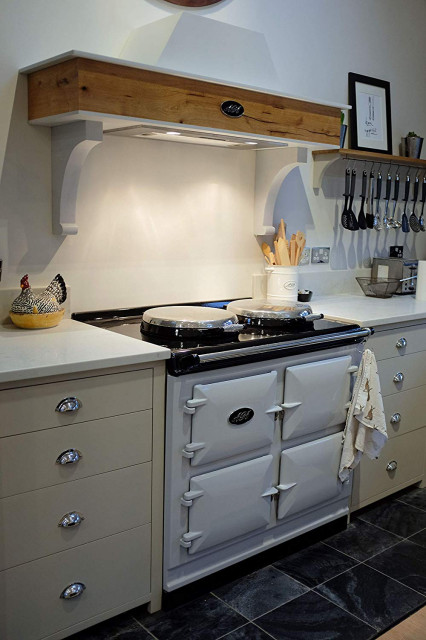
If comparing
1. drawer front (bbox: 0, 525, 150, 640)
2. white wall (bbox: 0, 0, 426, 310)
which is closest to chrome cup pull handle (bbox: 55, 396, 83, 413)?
drawer front (bbox: 0, 525, 150, 640)

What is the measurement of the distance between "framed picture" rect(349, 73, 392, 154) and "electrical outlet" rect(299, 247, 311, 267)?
56cm

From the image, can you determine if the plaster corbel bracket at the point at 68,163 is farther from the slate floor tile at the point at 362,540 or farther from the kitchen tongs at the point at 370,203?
the kitchen tongs at the point at 370,203

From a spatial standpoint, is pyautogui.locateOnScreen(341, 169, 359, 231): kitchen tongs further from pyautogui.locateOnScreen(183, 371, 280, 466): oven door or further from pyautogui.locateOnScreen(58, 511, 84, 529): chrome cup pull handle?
pyautogui.locateOnScreen(58, 511, 84, 529): chrome cup pull handle

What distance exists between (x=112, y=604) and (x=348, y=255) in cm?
211

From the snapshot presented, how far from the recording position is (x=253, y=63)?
240 cm

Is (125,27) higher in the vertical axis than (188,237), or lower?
higher

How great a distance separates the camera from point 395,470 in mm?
2943

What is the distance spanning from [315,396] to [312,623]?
73cm

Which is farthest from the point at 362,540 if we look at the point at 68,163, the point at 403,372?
the point at 68,163

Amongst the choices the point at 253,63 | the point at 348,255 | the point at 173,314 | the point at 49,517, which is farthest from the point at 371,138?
the point at 49,517

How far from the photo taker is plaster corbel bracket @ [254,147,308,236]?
2688 mm

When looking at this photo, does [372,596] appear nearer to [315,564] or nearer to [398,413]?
[315,564]

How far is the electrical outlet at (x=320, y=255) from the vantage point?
128 inches

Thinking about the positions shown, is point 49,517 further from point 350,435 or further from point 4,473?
point 350,435
